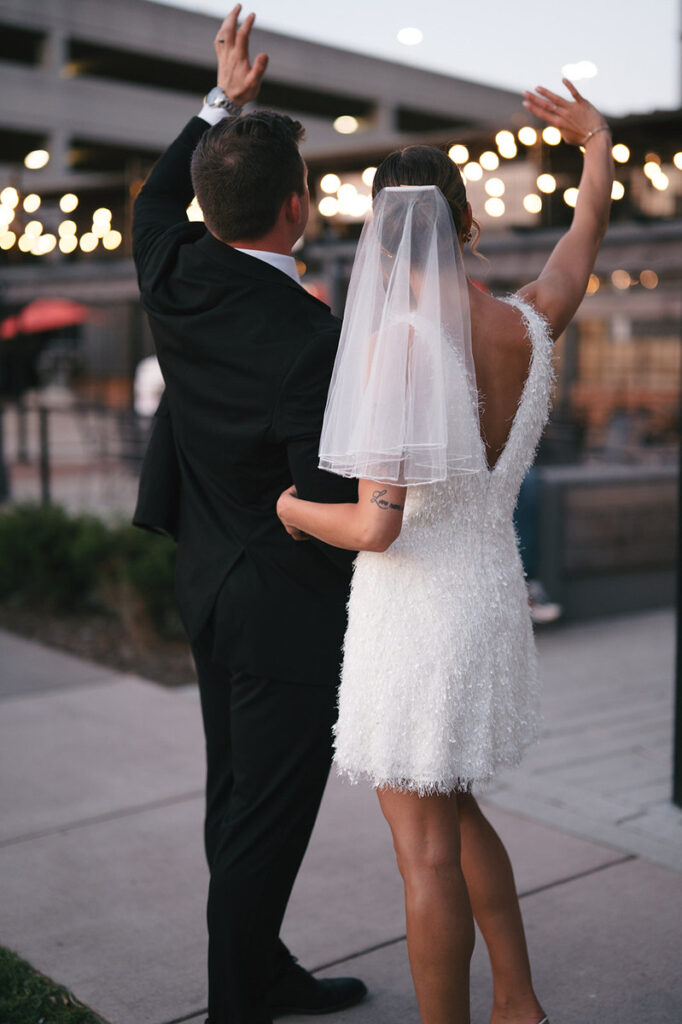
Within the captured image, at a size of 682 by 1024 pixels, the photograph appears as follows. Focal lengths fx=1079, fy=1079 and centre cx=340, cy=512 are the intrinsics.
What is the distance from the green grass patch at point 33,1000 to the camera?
266 centimetres

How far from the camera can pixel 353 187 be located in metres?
8.36

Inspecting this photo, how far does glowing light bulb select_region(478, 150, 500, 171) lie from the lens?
7.07 meters

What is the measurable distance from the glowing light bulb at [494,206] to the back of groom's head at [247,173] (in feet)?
19.2

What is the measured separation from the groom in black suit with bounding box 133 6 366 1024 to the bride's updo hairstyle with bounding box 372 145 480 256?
21 centimetres

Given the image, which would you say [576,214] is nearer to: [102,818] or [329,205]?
[102,818]

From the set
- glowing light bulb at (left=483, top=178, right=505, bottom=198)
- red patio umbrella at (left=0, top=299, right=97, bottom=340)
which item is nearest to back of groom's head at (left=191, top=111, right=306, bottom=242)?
glowing light bulb at (left=483, top=178, right=505, bottom=198)

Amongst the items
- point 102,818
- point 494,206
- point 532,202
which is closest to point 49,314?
point 494,206

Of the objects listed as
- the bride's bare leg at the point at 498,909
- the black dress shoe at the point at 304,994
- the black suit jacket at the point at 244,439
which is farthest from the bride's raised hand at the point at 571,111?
the black dress shoe at the point at 304,994

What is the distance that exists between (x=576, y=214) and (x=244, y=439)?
37.3 inches

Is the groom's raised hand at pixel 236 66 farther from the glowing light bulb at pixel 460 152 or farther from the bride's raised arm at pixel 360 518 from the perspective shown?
the glowing light bulb at pixel 460 152

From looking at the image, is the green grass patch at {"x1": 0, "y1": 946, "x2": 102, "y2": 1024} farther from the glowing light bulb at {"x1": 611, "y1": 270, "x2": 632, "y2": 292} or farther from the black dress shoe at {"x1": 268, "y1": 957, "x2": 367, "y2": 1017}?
the glowing light bulb at {"x1": 611, "y1": 270, "x2": 632, "y2": 292}

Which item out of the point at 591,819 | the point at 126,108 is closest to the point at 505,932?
the point at 591,819

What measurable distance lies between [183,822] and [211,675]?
1.65m

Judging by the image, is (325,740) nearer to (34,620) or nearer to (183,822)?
(183,822)
